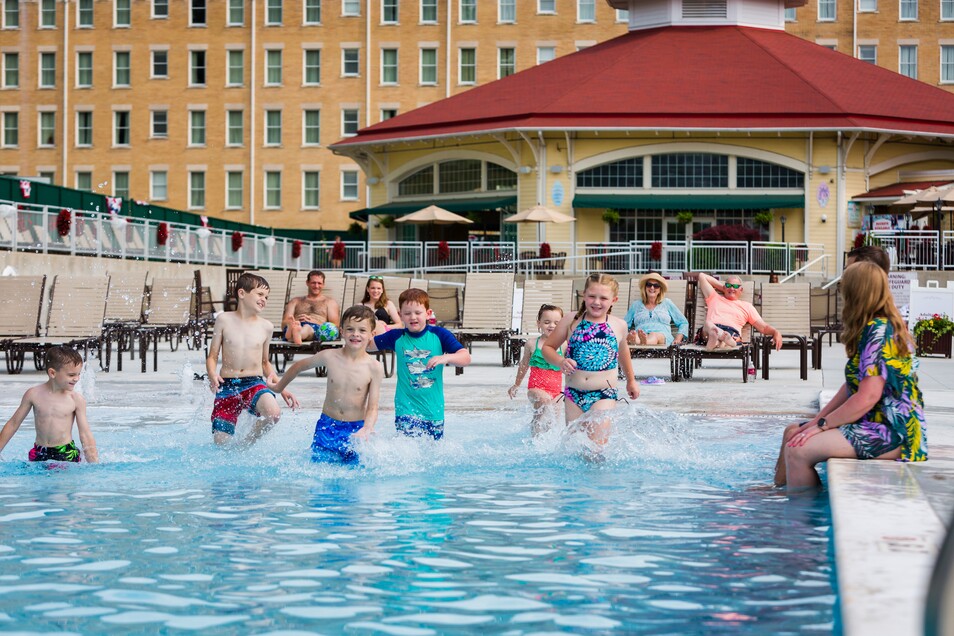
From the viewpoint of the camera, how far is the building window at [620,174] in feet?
142

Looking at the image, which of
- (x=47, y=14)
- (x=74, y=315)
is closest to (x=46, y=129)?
(x=47, y=14)

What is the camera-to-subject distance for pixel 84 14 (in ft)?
224

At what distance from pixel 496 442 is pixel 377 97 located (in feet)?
187

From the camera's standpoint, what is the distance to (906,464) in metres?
6.90

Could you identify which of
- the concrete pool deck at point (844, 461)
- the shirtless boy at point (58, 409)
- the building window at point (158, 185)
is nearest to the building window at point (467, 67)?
the building window at point (158, 185)

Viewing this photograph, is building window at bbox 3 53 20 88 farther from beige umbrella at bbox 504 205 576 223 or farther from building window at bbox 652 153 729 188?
building window at bbox 652 153 729 188

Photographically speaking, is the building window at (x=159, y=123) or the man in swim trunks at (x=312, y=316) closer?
the man in swim trunks at (x=312, y=316)

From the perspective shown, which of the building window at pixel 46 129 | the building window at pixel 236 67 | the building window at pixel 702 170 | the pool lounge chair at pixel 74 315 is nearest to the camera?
the pool lounge chair at pixel 74 315

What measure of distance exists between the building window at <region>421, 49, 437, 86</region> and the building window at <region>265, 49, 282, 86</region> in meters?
7.11

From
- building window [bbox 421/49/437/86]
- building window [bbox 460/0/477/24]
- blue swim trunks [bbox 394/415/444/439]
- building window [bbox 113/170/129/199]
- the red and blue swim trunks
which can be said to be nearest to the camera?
blue swim trunks [bbox 394/415/444/439]

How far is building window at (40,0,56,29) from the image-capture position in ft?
225

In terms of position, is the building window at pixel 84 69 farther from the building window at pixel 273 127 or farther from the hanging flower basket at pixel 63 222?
the hanging flower basket at pixel 63 222

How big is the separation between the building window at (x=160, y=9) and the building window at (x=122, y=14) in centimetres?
120

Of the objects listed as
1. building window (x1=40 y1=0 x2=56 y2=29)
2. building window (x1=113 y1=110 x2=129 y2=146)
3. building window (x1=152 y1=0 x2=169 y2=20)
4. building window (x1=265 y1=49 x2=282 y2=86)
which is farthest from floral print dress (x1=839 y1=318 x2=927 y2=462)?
building window (x1=40 y1=0 x2=56 y2=29)
